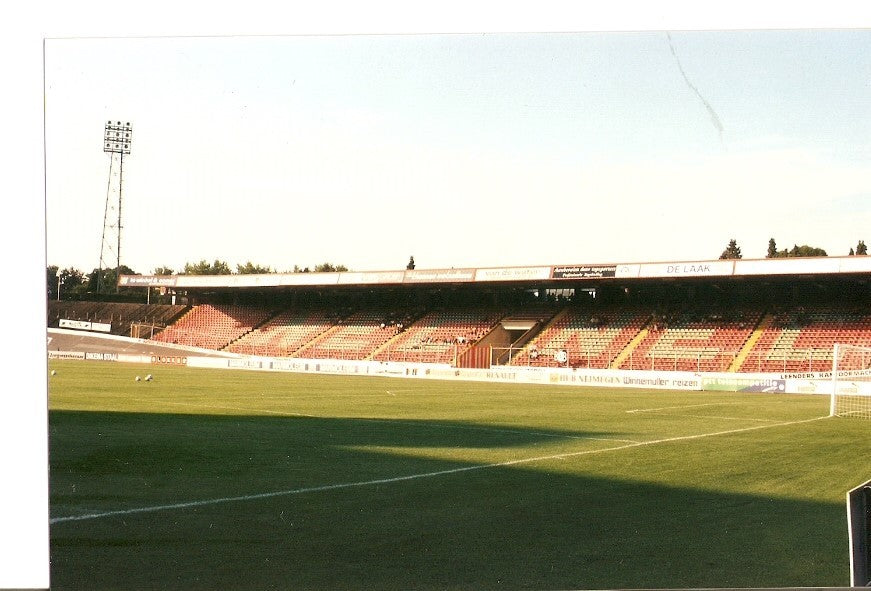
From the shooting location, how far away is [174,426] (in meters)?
13.4

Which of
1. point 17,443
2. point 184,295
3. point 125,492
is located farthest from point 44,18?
point 184,295

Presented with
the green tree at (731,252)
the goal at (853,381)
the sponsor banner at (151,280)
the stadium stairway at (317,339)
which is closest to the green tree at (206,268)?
the sponsor banner at (151,280)

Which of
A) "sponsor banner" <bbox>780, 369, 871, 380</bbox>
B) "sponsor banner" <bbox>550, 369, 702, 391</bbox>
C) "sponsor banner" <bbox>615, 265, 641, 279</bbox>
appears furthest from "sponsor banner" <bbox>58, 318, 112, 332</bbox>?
"sponsor banner" <bbox>780, 369, 871, 380</bbox>

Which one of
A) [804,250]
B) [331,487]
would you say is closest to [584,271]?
[804,250]

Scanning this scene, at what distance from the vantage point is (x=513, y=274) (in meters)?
38.0

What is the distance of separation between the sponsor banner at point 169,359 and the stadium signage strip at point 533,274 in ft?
11.2

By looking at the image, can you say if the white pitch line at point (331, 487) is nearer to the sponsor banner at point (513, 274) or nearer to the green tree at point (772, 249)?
the green tree at point (772, 249)

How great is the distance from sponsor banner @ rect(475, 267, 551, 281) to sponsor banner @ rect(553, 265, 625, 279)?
22.7 inches

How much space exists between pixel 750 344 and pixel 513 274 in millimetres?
10656

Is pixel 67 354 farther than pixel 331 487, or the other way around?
pixel 67 354

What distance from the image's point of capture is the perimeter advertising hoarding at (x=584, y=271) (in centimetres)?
3538

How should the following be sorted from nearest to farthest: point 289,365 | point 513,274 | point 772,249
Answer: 1. point 772,249
2. point 513,274
3. point 289,365

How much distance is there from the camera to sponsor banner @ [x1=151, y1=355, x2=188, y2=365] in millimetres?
40344

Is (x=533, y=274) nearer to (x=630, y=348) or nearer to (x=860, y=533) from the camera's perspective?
(x=630, y=348)
